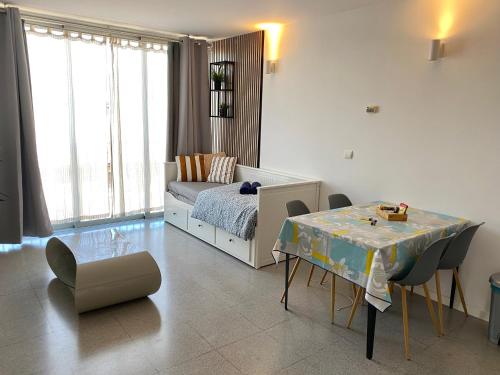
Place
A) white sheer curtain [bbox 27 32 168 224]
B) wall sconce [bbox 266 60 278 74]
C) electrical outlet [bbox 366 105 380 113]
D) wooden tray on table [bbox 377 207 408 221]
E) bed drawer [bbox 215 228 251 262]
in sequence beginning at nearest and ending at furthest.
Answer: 1. wooden tray on table [bbox 377 207 408 221]
2. electrical outlet [bbox 366 105 380 113]
3. bed drawer [bbox 215 228 251 262]
4. white sheer curtain [bbox 27 32 168 224]
5. wall sconce [bbox 266 60 278 74]

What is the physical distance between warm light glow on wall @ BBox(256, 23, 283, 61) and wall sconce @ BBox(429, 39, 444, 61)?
1.91 metres

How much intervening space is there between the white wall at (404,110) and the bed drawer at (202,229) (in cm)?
118

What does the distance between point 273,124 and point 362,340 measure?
279 centimetres

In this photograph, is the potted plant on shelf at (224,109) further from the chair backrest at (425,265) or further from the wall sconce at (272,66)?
the chair backrest at (425,265)

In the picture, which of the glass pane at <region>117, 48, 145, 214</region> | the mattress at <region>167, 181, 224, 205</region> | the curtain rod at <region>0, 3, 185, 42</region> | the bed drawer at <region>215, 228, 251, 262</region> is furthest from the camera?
the glass pane at <region>117, 48, 145, 214</region>

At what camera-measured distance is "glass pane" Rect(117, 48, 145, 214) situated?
5004 mm

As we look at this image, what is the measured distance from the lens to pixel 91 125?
484 centimetres

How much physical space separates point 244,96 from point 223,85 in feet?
1.52

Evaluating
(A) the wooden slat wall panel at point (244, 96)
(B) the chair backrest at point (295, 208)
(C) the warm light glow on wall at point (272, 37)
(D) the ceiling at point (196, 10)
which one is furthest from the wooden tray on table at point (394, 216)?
(C) the warm light glow on wall at point (272, 37)

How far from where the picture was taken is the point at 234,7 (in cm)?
379

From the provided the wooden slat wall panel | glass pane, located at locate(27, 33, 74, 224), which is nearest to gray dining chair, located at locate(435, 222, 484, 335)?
the wooden slat wall panel

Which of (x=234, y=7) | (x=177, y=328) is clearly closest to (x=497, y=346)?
(x=177, y=328)

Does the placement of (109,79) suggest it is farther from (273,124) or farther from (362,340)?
(362,340)

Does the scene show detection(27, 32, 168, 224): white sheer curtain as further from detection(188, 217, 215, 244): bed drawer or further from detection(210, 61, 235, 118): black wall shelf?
detection(188, 217, 215, 244): bed drawer
